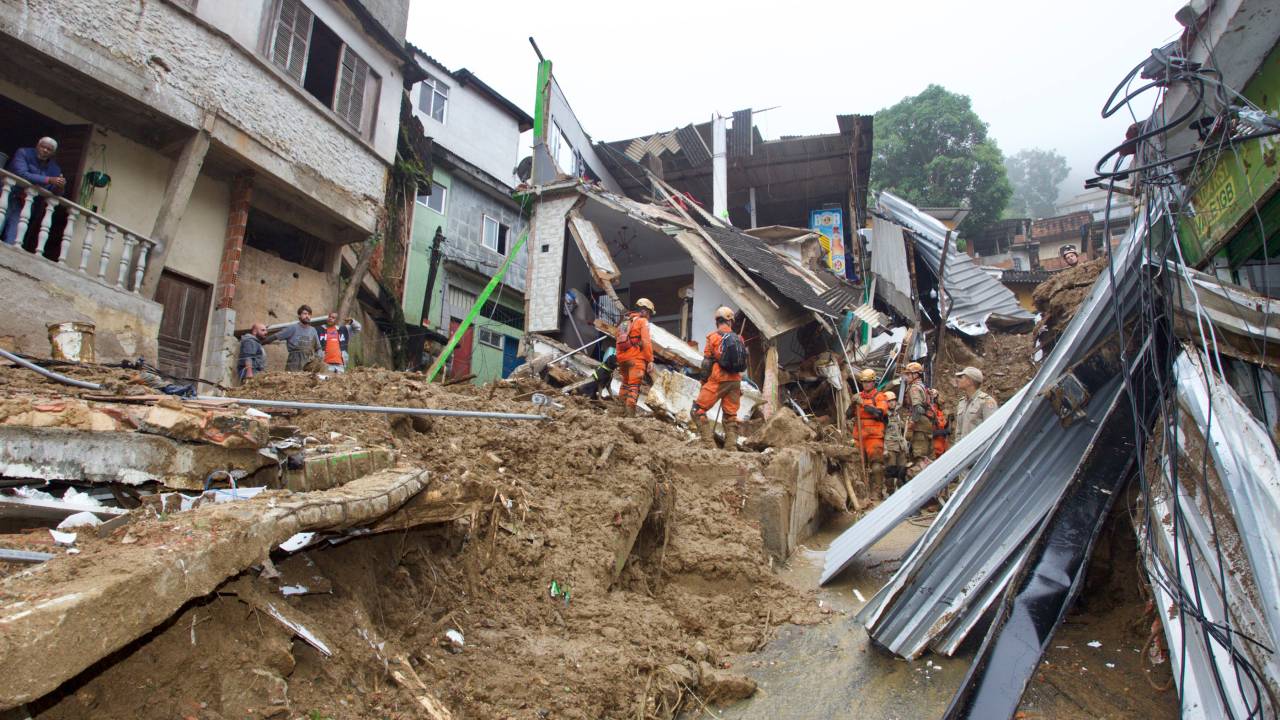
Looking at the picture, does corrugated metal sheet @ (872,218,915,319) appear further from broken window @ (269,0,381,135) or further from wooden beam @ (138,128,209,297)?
wooden beam @ (138,128,209,297)

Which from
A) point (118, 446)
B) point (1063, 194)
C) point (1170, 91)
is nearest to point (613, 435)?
point (118, 446)

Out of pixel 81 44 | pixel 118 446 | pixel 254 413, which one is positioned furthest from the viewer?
pixel 81 44

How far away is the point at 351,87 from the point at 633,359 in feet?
24.4

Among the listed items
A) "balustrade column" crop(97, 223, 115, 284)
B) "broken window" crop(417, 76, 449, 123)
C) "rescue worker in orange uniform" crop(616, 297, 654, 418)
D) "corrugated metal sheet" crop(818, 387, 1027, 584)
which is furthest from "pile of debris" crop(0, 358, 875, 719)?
"broken window" crop(417, 76, 449, 123)

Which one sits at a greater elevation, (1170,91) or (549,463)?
(1170,91)

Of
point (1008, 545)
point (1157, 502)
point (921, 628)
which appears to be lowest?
point (921, 628)

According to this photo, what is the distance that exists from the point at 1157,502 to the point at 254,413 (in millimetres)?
5165

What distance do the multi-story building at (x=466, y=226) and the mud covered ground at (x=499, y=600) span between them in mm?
12048

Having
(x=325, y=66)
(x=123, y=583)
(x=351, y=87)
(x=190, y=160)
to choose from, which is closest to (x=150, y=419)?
(x=123, y=583)

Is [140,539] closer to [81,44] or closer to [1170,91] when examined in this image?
[1170,91]

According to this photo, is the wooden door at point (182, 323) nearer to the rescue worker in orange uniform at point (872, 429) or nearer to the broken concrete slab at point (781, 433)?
the broken concrete slab at point (781, 433)

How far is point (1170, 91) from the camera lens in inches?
221

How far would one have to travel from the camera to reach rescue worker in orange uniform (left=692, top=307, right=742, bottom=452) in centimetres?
844

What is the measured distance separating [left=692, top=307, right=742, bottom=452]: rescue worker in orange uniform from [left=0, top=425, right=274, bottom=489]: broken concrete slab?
18.2 ft
